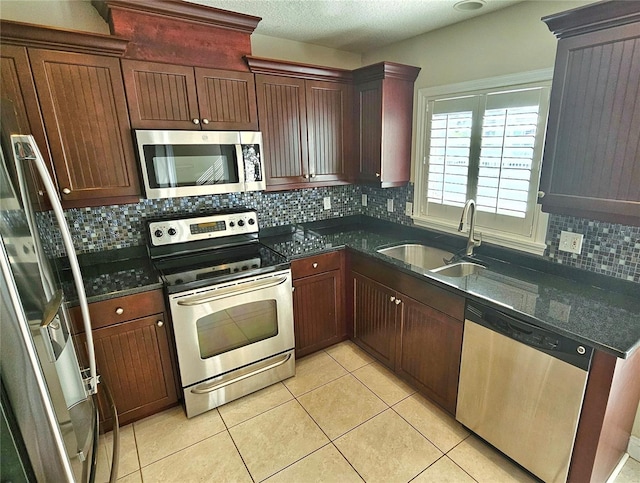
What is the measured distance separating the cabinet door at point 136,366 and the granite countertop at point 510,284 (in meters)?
0.23

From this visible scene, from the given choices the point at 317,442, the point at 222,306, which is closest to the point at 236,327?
the point at 222,306

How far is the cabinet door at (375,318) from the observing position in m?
2.33

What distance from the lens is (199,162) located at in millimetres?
2143

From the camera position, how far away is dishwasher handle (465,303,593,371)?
135 cm

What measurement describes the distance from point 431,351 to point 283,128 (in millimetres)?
1823

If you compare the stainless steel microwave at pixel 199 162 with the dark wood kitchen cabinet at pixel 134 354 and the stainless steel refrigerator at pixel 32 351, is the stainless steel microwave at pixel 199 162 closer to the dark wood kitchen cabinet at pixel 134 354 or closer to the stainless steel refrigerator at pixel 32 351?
the dark wood kitchen cabinet at pixel 134 354

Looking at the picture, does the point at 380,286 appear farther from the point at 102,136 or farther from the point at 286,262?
the point at 102,136

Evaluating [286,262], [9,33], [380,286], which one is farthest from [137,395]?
[9,33]

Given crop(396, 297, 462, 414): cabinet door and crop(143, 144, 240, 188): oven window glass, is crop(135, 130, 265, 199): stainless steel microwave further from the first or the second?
crop(396, 297, 462, 414): cabinet door

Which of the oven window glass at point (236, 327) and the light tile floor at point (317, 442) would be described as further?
the oven window glass at point (236, 327)

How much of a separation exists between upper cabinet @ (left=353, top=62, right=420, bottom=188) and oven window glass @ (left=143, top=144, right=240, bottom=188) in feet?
3.55

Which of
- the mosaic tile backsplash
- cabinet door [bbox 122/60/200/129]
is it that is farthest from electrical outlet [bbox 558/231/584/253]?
cabinet door [bbox 122/60/200/129]

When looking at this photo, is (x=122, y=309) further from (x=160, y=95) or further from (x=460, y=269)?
(x=460, y=269)

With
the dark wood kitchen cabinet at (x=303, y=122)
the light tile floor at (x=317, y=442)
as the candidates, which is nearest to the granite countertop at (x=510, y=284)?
the dark wood kitchen cabinet at (x=303, y=122)
